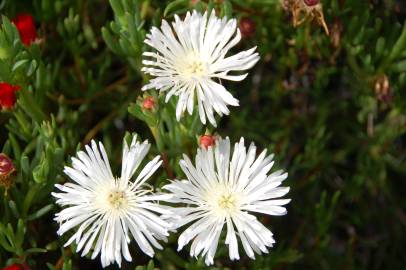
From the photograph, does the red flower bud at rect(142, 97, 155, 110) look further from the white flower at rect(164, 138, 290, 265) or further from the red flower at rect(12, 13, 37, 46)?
the red flower at rect(12, 13, 37, 46)

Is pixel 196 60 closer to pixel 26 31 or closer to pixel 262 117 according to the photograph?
pixel 26 31

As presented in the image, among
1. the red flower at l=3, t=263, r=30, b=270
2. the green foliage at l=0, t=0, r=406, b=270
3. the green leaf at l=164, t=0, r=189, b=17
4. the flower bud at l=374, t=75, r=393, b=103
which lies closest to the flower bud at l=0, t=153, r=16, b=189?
the green foliage at l=0, t=0, r=406, b=270

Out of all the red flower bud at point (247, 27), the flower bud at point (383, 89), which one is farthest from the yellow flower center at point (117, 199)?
the flower bud at point (383, 89)

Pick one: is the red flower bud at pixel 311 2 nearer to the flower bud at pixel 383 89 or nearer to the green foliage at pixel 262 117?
the green foliage at pixel 262 117

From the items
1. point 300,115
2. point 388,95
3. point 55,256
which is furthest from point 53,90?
point 388,95

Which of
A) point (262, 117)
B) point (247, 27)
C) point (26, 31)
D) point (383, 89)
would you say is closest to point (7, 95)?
point (26, 31)

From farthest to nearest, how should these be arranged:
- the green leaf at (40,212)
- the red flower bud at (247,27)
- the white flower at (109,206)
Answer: the red flower bud at (247,27) < the green leaf at (40,212) < the white flower at (109,206)
